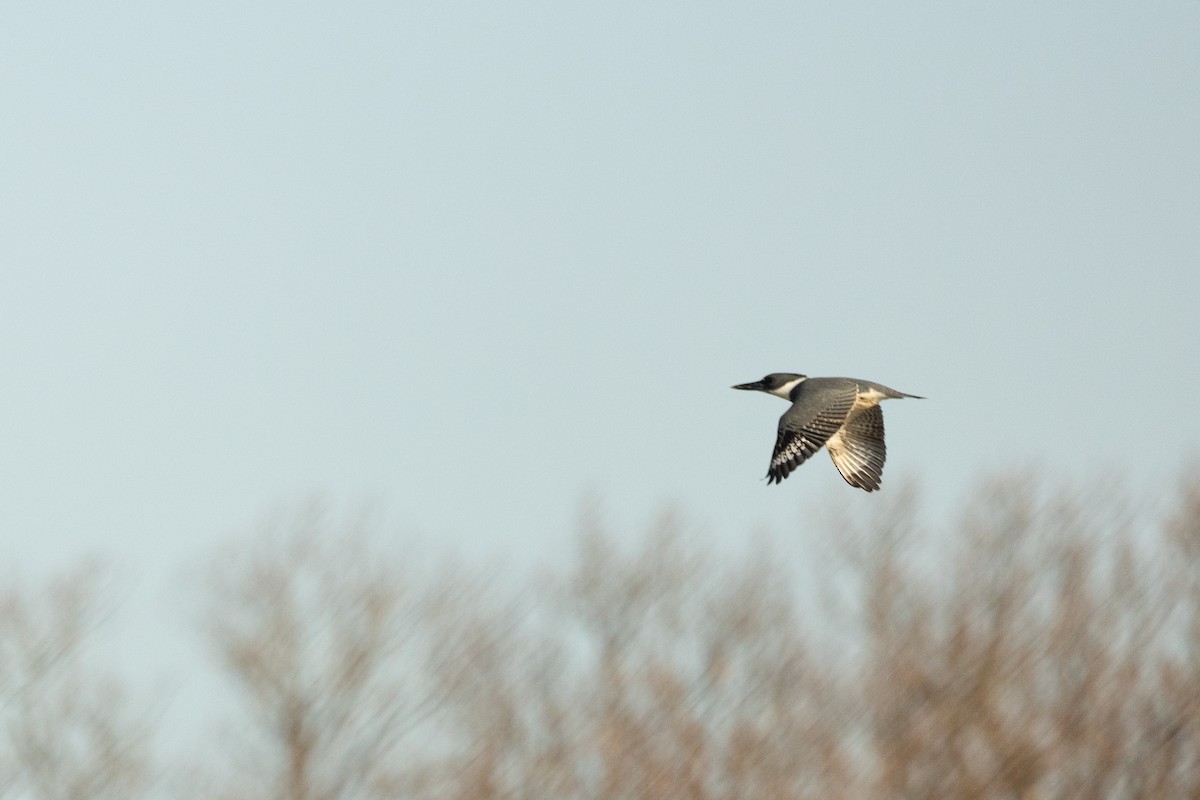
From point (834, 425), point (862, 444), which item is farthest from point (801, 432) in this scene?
point (862, 444)

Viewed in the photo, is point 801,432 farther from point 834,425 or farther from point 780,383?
point 780,383

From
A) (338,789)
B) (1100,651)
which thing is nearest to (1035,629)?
(1100,651)

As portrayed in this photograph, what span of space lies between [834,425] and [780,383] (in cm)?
120

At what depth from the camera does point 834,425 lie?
12789 millimetres

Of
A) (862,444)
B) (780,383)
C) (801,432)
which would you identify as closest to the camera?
(801,432)

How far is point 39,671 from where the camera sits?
20188mm

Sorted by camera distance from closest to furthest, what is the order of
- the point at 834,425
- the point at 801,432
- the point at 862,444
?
the point at 801,432 < the point at 834,425 < the point at 862,444

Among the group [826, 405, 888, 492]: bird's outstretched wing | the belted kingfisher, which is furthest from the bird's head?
[826, 405, 888, 492]: bird's outstretched wing

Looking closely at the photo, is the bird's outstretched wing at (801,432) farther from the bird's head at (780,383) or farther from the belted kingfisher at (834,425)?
the bird's head at (780,383)

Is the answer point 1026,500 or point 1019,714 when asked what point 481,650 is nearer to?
point 1019,714

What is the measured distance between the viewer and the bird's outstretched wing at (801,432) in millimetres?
12477

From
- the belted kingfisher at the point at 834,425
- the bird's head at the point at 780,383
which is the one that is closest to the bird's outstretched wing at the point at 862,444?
the belted kingfisher at the point at 834,425

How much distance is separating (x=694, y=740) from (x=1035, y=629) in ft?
13.1

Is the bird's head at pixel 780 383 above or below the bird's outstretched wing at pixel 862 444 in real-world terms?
above
